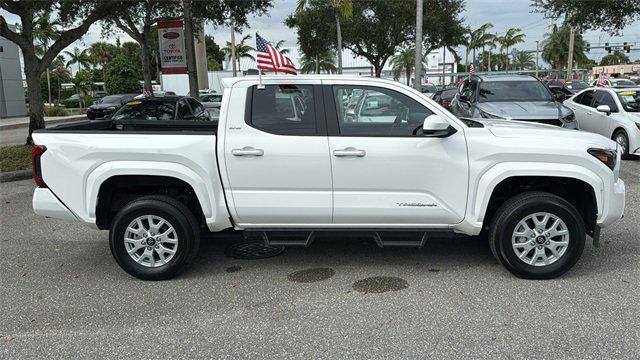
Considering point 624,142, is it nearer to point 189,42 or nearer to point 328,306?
point 328,306

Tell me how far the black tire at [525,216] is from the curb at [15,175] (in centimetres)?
936

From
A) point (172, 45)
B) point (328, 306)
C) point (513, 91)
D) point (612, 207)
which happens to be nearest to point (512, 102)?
point (513, 91)

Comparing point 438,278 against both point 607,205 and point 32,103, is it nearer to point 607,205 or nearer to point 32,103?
point 607,205

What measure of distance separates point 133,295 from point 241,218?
1.13m

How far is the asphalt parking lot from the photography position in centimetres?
349

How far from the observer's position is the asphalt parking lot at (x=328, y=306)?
11.5 feet

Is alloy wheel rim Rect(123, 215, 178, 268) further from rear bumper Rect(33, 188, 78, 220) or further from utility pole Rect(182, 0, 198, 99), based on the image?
utility pole Rect(182, 0, 198, 99)

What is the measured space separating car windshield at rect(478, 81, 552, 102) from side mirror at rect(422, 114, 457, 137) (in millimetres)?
7391

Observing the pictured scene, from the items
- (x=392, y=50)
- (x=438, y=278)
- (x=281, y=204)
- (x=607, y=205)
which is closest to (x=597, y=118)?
(x=607, y=205)

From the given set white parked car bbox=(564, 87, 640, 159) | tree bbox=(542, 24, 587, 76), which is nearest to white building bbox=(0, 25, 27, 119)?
white parked car bbox=(564, 87, 640, 159)

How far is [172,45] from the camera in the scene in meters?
16.7

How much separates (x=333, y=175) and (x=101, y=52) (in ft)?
264

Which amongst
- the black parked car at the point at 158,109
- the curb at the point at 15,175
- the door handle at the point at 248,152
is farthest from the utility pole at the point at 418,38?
the door handle at the point at 248,152

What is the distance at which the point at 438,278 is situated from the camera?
464 cm
